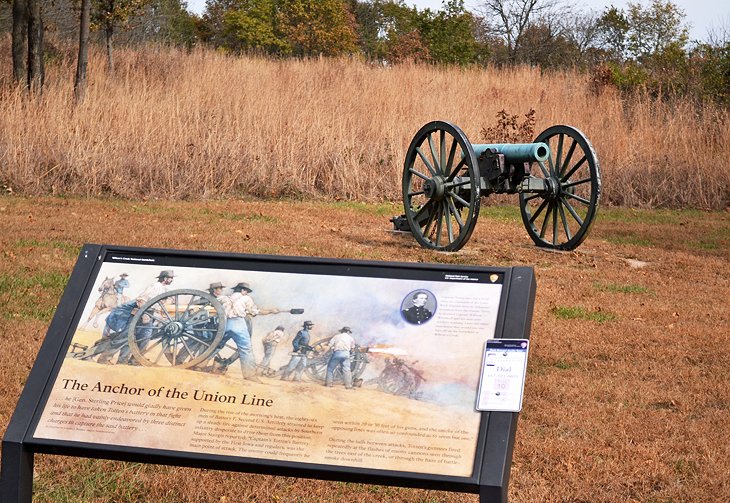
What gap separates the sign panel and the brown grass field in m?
1.06

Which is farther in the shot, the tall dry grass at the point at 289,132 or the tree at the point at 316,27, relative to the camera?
the tree at the point at 316,27

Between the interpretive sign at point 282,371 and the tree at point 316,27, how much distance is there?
3775cm

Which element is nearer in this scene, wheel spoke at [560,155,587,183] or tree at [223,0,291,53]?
wheel spoke at [560,155,587,183]

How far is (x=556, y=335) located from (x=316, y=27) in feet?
117

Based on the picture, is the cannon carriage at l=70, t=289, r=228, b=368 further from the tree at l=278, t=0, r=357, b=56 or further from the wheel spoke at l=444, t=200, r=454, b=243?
the tree at l=278, t=0, r=357, b=56

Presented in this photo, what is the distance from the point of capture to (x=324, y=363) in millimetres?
2916

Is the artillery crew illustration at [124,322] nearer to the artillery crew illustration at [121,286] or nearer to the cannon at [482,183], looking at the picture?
the artillery crew illustration at [121,286]

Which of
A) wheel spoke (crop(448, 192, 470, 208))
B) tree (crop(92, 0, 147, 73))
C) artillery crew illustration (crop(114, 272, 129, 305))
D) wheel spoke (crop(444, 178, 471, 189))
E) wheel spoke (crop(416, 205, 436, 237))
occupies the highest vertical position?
tree (crop(92, 0, 147, 73))

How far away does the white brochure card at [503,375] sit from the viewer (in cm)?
272

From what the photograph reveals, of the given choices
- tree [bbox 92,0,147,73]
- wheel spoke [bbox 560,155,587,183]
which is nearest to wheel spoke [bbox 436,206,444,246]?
wheel spoke [bbox 560,155,587,183]

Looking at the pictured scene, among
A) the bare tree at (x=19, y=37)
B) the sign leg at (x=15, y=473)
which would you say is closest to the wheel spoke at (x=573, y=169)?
the sign leg at (x=15, y=473)

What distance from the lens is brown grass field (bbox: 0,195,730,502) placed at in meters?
4.02

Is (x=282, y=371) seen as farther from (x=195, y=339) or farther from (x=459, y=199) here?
(x=459, y=199)

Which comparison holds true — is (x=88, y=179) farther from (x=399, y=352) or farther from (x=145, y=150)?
(x=399, y=352)
